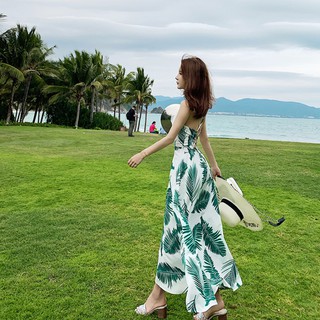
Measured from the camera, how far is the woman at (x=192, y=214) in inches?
129

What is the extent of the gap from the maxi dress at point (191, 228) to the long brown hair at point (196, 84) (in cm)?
22

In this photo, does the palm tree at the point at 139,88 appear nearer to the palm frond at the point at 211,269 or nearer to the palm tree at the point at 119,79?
the palm tree at the point at 119,79

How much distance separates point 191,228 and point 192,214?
111mm

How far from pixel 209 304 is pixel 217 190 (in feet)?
3.42

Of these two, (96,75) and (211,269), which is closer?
(211,269)

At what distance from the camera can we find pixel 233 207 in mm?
3670

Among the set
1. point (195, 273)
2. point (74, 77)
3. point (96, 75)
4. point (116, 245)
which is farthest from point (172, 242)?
point (96, 75)

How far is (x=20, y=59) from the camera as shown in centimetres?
3575

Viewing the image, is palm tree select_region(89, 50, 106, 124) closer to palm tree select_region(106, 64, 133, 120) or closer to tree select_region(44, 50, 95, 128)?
tree select_region(44, 50, 95, 128)

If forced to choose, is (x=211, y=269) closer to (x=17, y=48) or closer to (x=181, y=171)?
(x=181, y=171)

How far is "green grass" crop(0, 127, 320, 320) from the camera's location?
3.84 metres

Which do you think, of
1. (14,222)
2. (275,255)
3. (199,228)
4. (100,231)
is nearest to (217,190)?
(199,228)

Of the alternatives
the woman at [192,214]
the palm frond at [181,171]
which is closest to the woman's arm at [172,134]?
the woman at [192,214]

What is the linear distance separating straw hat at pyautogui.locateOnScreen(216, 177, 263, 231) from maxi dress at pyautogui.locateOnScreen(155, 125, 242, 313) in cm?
18
